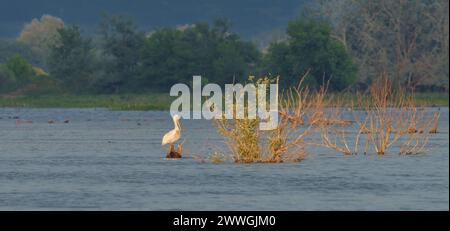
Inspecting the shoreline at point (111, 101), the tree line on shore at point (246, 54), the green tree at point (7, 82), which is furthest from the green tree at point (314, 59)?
the green tree at point (7, 82)

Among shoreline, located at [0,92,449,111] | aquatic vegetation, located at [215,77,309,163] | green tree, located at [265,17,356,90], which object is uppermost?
green tree, located at [265,17,356,90]

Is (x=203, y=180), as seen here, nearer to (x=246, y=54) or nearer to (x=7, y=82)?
(x=7, y=82)

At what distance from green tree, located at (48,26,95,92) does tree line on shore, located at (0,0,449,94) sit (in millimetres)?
92

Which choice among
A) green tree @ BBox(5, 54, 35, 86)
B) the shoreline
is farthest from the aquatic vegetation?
green tree @ BBox(5, 54, 35, 86)

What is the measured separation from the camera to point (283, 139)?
37094 millimetres

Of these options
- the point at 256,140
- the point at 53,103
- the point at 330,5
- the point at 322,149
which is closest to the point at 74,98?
the point at 53,103

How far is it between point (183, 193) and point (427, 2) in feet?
315

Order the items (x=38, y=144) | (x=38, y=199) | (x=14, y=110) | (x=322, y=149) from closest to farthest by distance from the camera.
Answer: (x=38, y=199) → (x=322, y=149) → (x=38, y=144) → (x=14, y=110)

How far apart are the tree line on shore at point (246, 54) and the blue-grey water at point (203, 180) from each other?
65.6m

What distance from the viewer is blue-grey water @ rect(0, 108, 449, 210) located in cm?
2942

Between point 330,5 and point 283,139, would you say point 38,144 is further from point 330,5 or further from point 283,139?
point 330,5

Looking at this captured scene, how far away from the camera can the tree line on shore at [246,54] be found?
383 ft

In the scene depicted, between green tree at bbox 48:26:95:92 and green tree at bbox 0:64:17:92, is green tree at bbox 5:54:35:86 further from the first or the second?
green tree at bbox 48:26:95:92

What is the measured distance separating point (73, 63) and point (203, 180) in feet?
292
